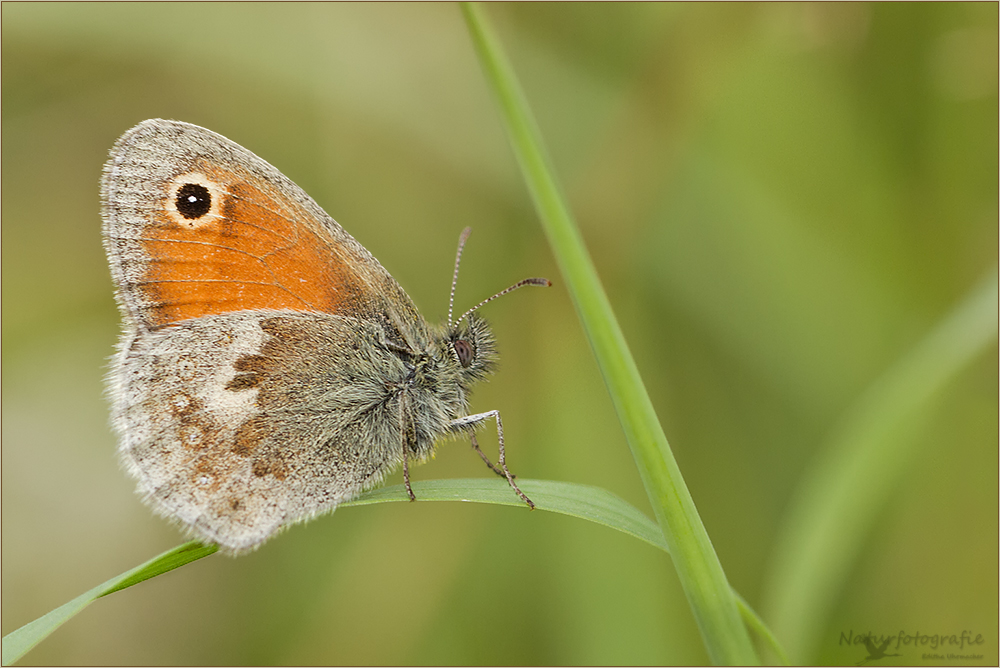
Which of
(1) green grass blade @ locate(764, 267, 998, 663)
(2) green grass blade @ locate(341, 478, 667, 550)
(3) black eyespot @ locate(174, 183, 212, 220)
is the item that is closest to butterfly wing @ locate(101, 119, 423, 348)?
(3) black eyespot @ locate(174, 183, 212, 220)

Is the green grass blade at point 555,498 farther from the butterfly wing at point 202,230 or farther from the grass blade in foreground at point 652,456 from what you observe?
the butterfly wing at point 202,230

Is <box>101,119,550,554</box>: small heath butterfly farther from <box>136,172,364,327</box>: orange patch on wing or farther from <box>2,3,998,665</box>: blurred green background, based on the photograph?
<box>2,3,998,665</box>: blurred green background

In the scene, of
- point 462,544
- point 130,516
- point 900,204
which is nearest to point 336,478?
point 462,544

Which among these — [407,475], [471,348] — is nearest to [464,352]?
[471,348]

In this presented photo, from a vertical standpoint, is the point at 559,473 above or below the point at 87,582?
above

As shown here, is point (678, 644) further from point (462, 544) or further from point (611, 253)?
point (611, 253)

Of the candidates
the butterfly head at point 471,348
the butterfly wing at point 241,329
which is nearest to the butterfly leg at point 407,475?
the butterfly wing at point 241,329
